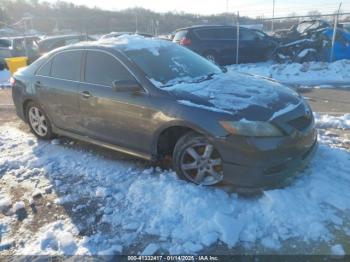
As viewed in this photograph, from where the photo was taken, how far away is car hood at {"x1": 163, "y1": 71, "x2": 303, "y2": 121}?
3877 mm

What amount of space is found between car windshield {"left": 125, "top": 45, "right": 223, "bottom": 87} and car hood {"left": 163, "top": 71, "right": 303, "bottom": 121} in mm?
224

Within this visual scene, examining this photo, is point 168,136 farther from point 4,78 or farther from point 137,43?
point 4,78

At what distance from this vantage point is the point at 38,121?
6.07 m

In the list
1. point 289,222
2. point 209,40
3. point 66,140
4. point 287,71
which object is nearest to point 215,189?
point 289,222

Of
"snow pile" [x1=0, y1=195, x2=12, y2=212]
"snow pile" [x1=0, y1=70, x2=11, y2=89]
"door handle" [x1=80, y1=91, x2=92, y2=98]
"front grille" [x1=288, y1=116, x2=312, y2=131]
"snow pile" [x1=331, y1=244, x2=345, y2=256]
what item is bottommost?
"snow pile" [x1=0, y1=70, x2=11, y2=89]

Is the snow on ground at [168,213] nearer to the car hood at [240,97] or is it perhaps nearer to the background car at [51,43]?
the car hood at [240,97]

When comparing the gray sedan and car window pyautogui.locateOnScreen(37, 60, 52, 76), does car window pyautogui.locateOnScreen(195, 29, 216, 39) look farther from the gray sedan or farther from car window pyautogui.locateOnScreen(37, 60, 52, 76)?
car window pyautogui.locateOnScreen(37, 60, 52, 76)

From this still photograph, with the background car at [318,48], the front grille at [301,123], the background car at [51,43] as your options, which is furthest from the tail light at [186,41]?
the front grille at [301,123]

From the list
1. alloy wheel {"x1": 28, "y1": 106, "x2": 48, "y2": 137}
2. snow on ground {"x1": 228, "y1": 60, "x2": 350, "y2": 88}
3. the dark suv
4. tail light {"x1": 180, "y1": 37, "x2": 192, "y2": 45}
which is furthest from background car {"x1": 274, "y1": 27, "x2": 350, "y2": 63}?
alloy wheel {"x1": 28, "y1": 106, "x2": 48, "y2": 137}

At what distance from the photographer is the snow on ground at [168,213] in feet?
10.9

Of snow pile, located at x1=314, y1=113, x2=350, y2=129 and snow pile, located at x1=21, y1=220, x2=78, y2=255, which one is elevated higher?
snow pile, located at x1=314, y1=113, x2=350, y2=129

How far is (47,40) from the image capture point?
1661cm

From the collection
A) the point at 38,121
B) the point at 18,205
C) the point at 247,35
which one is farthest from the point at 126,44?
the point at 247,35

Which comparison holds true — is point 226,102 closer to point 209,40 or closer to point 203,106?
point 203,106
